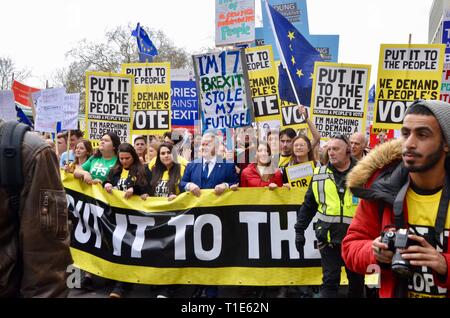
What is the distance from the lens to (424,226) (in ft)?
8.55

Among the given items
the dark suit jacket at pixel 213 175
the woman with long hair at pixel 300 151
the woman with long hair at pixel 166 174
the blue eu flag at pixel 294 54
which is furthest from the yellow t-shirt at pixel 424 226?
the blue eu flag at pixel 294 54

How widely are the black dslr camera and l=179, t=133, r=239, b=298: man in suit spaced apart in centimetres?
405

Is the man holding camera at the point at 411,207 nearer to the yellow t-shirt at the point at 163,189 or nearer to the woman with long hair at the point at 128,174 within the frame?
the yellow t-shirt at the point at 163,189

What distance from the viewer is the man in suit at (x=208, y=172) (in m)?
6.60

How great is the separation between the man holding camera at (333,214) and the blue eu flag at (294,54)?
3444 mm

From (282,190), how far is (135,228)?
1924 mm

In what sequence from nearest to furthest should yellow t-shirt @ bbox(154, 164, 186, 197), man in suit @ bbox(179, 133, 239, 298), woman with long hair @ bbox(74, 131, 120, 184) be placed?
man in suit @ bbox(179, 133, 239, 298) → yellow t-shirt @ bbox(154, 164, 186, 197) → woman with long hair @ bbox(74, 131, 120, 184)

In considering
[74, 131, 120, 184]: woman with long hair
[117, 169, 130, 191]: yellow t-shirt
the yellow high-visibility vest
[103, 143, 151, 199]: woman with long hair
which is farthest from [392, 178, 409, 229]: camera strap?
[74, 131, 120, 184]: woman with long hair

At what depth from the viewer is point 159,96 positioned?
9898 mm

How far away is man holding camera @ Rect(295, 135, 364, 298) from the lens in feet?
17.8

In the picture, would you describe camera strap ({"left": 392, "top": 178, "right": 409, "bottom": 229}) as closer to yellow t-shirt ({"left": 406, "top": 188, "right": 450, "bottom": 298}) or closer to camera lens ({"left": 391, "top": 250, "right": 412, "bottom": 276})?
yellow t-shirt ({"left": 406, "top": 188, "right": 450, "bottom": 298})

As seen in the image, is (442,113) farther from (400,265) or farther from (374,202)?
(400,265)

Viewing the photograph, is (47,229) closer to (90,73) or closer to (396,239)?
(396,239)

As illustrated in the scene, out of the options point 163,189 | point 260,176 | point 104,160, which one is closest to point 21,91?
point 104,160
